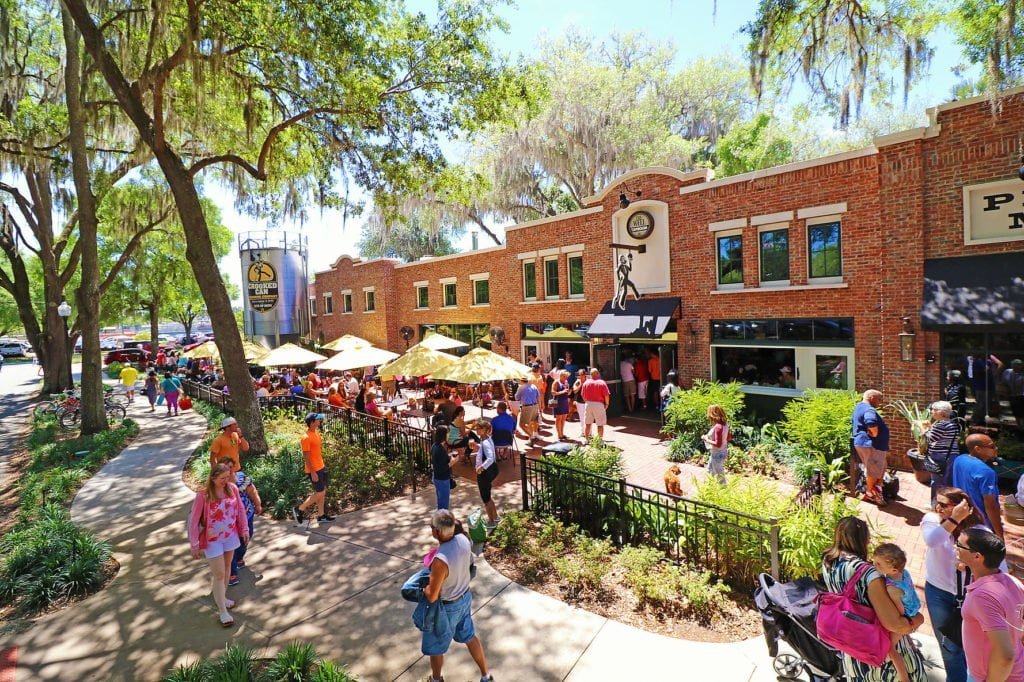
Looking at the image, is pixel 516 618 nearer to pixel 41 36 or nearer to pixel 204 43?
pixel 204 43

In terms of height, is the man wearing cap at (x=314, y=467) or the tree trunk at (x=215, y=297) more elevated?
the tree trunk at (x=215, y=297)

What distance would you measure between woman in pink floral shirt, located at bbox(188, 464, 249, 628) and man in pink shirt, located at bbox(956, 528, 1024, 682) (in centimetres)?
623

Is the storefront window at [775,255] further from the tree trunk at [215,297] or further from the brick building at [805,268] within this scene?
the tree trunk at [215,297]

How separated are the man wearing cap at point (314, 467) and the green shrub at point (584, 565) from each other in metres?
3.80

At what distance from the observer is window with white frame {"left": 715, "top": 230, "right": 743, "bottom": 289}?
13.9 meters

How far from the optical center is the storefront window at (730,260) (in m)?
13.9

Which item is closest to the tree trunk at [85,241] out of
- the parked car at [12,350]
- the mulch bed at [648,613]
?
the mulch bed at [648,613]

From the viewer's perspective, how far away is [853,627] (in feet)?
11.5

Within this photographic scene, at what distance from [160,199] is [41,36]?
18.9 feet

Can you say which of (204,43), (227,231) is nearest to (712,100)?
(204,43)

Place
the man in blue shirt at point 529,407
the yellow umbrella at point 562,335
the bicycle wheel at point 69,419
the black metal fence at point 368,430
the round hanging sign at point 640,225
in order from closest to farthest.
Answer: the black metal fence at point 368,430
the man in blue shirt at point 529,407
the round hanging sign at point 640,225
the bicycle wheel at point 69,419
the yellow umbrella at point 562,335

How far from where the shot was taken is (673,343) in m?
15.6

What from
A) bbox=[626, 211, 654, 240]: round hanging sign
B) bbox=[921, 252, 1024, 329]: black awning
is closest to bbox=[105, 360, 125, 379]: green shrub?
bbox=[626, 211, 654, 240]: round hanging sign

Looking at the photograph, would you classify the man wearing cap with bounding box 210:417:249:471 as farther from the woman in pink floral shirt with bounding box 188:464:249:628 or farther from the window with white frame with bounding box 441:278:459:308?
the window with white frame with bounding box 441:278:459:308
